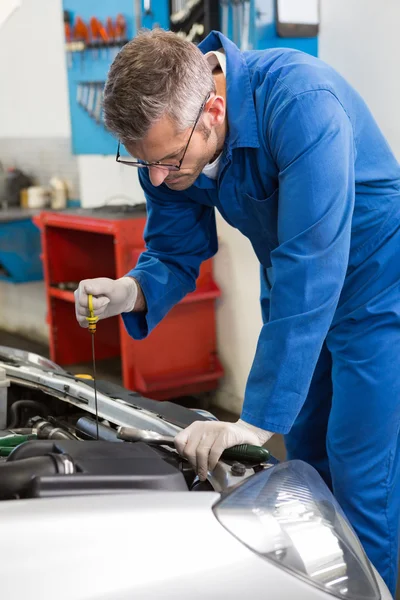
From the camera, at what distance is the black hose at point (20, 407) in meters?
1.74

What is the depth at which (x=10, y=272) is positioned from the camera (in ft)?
14.7

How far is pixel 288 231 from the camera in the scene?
139 cm

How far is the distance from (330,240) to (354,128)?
33 cm

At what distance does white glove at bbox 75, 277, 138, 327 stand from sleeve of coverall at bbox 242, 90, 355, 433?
461mm

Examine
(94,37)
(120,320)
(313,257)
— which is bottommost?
(120,320)

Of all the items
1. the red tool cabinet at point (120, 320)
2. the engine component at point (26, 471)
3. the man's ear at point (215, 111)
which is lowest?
the red tool cabinet at point (120, 320)

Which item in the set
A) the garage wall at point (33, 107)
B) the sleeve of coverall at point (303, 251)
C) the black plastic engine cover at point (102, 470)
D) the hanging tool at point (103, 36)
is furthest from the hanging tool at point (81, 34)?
the black plastic engine cover at point (102, 470)

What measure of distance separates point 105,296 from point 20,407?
34cm

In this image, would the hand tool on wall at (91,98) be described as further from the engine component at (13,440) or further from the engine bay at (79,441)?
the engine component at (13,440)

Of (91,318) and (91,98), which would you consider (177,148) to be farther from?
(91,98)

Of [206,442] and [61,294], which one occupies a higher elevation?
[206,442]

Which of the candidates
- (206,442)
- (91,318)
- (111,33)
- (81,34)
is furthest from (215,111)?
(81,34)

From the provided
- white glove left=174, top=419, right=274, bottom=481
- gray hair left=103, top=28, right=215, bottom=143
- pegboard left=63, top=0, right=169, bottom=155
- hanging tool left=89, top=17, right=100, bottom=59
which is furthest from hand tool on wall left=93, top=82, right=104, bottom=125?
white glove left=174, top=419, right=274, bottom=481

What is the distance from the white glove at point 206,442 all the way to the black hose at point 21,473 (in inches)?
12.1
